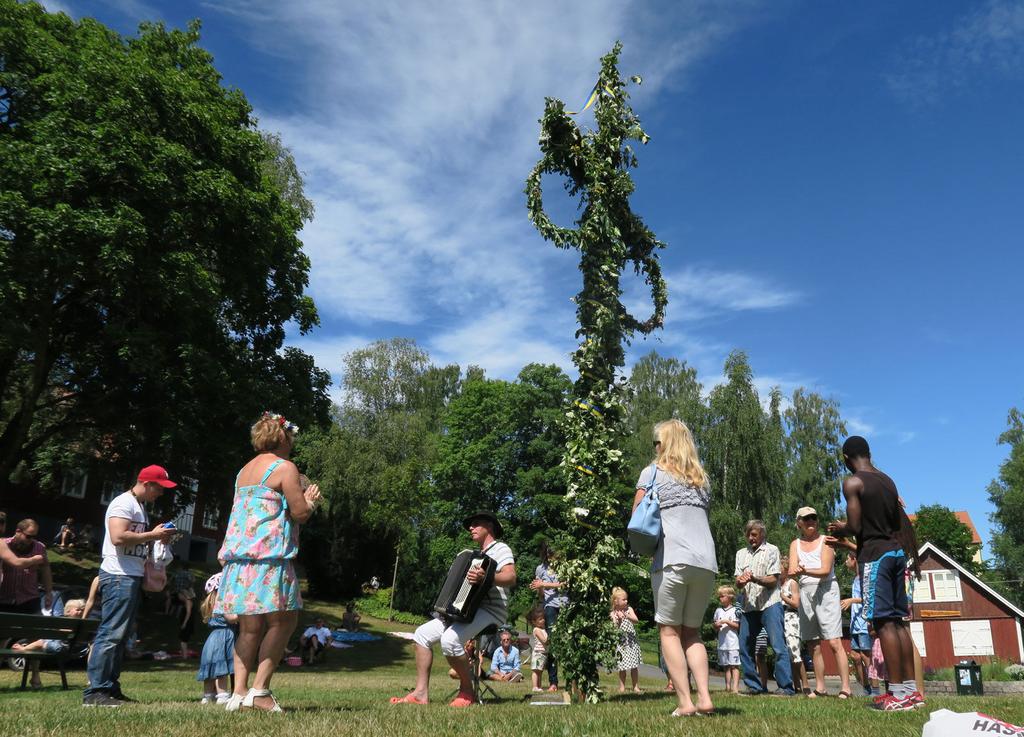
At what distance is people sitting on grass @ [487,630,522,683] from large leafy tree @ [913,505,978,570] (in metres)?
60.3

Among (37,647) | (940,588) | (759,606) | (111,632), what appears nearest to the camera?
(111,632)

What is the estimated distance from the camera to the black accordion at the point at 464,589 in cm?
673

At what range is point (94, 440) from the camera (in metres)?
22.3

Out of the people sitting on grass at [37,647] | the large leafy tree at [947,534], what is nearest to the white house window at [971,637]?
the large leafy tree at [947,534]

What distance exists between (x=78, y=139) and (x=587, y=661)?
15478 mm

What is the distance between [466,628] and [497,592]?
46 centimetres

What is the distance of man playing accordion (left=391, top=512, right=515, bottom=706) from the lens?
6.76 metres

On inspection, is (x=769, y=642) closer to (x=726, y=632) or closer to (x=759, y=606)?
(x=759, y=606)

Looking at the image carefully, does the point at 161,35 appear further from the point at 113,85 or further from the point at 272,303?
the point at 272,303

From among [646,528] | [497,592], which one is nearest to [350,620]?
[497,592]

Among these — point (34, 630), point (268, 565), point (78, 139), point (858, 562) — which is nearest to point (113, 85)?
point (78, 139)

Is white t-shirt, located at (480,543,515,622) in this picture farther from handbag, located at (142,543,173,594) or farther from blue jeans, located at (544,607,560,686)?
blue jeans, located at (544,607,560,686)

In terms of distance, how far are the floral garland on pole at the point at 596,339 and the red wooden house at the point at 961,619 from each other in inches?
1519

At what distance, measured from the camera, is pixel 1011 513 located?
5900 cm
